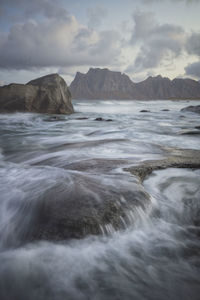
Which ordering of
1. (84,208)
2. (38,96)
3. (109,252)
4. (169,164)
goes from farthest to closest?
(38,96), (169,164), (84,208), (109,252)

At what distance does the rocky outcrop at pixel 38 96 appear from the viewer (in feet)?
49.1

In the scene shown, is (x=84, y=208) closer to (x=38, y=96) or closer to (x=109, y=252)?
(x=109, y=252)

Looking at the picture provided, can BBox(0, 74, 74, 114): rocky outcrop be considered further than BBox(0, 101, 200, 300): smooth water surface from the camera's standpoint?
Yes

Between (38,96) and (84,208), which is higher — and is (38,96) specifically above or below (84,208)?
above

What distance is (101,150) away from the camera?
15.7 feet

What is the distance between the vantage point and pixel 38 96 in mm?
15758

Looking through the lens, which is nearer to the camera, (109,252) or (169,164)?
(109,252)

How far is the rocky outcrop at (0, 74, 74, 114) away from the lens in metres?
15.0

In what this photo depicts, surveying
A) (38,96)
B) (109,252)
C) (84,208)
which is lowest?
(109,252)

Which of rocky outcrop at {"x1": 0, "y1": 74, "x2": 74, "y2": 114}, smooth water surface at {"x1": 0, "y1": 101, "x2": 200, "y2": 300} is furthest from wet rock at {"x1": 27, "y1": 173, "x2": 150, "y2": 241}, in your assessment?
rocky outcrop at {"x1": 0, "y1": 74, "x2": 74, "y2": 114}

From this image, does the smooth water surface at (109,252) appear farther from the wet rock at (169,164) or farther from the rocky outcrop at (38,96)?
the rocky outcrop at (38,96)

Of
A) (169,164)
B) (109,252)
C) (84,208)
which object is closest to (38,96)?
(169,164)

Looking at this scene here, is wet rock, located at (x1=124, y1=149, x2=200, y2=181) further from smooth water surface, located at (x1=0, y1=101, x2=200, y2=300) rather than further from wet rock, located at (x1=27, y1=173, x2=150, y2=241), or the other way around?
wet rock, located at (x1=27, y1=173, x2=150, y2=241)

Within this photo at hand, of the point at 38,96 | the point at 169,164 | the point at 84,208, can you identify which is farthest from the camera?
the point at 38,96
